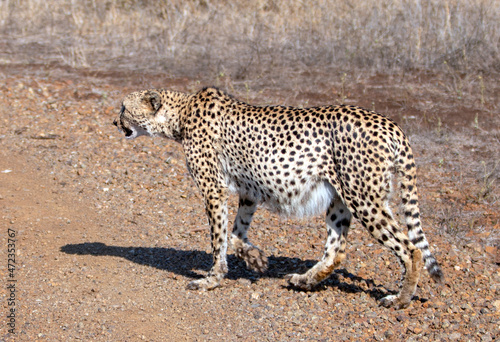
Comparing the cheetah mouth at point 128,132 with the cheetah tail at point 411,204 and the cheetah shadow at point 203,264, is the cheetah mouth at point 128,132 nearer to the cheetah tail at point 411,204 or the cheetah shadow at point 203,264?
the cheetah shadow at point 203,264

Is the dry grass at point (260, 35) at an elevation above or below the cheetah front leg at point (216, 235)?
above

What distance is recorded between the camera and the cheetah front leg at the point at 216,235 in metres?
5.39

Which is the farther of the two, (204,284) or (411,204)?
(204,284)

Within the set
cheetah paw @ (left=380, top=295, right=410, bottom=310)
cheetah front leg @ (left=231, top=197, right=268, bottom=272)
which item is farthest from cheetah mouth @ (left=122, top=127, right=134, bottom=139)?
cheetah paw @ (left=380, top=295, right=410, bottom=310)

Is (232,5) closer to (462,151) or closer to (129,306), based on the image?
(462,151)

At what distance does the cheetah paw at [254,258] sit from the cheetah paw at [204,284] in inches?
14.2

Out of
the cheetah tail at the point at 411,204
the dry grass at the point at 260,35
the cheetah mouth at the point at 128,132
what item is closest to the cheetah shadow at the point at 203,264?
the cheetah tail at the point at 411,204

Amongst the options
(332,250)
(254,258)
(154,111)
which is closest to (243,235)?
(254,258)

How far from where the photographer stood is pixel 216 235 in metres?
5.44

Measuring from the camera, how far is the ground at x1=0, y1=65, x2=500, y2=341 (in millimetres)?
4758

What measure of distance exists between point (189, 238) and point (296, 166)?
6.76ft

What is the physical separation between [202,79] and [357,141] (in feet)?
22.2

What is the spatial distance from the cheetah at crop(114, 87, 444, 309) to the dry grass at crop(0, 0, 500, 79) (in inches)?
224

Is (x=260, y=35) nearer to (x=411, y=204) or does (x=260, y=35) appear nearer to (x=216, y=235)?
(x=216, y=235)
